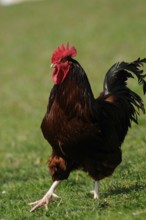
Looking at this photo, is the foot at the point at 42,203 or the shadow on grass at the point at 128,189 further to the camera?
the shadow on grass at the point at 128,189

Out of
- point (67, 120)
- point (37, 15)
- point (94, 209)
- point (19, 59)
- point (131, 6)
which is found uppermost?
point (37, 15)

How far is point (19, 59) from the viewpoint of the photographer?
31531 mm

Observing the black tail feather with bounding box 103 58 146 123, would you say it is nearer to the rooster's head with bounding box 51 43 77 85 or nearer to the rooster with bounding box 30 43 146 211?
the rooster with bounding box 30 43 146 211

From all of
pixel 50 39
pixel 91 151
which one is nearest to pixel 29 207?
pixel 91 151

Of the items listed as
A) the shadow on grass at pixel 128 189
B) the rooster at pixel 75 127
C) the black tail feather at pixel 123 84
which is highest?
the black tail feather at pixel 123 84

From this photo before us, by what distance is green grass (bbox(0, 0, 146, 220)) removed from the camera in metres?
6.91

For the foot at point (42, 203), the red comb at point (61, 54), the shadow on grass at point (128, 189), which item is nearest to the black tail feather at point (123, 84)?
the shadow on grass at point (128, 189)

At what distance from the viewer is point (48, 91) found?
23.6 m

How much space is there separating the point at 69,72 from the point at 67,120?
2.10 ft

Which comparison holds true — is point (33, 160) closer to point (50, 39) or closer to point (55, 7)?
point (50, 39)

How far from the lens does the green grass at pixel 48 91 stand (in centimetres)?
691

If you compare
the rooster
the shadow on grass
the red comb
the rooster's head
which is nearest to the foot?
the rooster

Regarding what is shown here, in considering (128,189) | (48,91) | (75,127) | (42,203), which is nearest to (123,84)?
(128,189)

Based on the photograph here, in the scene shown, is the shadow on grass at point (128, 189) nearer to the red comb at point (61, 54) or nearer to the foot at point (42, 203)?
the foot at point (42, 203)
